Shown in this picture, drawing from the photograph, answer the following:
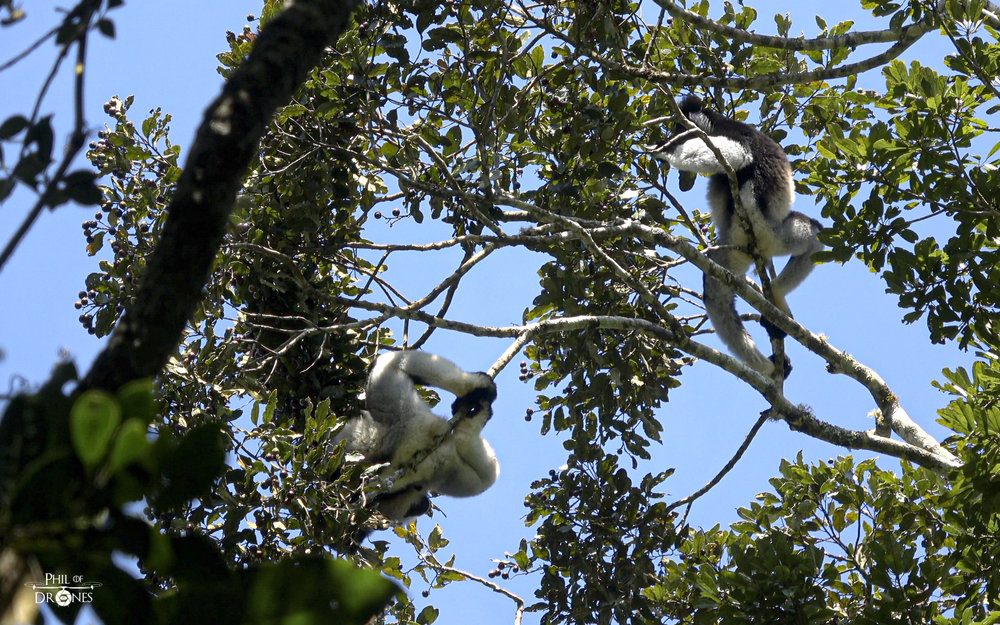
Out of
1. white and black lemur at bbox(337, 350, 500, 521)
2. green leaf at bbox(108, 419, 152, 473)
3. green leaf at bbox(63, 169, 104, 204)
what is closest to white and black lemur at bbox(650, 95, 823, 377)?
white and black lemur at bbox(337, 350, 500, 521)

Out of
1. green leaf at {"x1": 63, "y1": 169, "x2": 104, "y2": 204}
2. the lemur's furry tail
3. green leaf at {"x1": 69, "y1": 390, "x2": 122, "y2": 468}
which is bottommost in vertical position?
green leaf at {"x1": 69, "y1": 390, "x2": 122, "y2": 468}

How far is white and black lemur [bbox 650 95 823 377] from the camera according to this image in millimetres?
6559

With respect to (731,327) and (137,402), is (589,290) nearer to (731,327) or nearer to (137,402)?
(731,327)

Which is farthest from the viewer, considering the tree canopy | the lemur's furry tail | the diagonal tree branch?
the lemur's furry tail

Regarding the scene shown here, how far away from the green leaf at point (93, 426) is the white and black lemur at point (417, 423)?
4.09 metres

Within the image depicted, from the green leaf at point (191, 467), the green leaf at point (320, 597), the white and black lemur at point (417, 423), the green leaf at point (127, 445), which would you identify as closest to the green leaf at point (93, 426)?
the green leaf at point (127, 445)

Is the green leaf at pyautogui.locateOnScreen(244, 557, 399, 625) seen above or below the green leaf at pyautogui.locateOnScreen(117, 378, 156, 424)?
below

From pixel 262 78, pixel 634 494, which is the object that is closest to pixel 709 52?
pixel 634 494

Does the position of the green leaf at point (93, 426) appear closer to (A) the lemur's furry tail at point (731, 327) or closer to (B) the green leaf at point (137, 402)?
(B) the green leaf at point (137, 402)

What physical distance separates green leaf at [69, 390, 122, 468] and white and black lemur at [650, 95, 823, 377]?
583 cm

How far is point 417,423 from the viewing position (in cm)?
534

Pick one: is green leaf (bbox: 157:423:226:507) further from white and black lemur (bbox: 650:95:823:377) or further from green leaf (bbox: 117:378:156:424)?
white and black lemur (bbox: 650:95:823:377)

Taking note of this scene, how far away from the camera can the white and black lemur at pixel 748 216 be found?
21.5 ft

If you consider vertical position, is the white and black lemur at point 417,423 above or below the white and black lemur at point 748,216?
below
